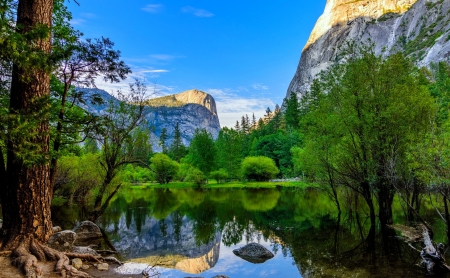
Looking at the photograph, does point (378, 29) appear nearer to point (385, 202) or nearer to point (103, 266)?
point (385, 202)

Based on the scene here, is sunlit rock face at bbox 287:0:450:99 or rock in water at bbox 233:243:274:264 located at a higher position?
sunlit rock face at bbox 287:0:450:99

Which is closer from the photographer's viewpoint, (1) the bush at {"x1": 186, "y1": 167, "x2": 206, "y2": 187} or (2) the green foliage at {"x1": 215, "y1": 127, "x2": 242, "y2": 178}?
(1) the bush at {"x1": 186, "y1": 167, "x2": 206, "y2": 187}

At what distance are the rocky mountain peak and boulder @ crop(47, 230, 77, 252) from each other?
164m

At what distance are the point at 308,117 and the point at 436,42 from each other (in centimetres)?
9214

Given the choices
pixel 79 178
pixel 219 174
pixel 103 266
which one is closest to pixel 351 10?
pixel 219 174

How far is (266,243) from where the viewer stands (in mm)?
17094

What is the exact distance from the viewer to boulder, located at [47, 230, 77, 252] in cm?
915

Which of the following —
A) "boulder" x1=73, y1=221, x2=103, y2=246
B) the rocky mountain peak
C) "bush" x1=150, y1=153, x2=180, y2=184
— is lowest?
"boulder" x1=73, y1=221, x2=103, y2=246

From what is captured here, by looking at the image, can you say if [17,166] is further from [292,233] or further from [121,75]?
[292,233]

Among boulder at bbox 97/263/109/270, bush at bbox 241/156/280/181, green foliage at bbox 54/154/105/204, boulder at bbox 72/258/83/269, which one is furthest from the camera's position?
bush at bbox 241/156/280/181

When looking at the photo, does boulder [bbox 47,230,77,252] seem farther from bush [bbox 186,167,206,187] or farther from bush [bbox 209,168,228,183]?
bush [bbox 209,168,228,183]

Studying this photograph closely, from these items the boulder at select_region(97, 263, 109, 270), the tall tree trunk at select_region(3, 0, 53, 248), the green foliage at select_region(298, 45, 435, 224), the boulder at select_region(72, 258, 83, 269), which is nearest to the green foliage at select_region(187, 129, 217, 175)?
the green foliage at select_region(298, 45, 435, 224)

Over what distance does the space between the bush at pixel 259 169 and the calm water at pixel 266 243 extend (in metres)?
37.2

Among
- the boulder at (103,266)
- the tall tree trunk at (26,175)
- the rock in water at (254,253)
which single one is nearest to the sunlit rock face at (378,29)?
the rock in water at (254,253)
